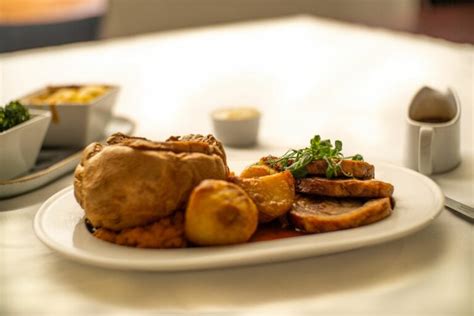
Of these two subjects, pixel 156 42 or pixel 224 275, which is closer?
pixel 224 275

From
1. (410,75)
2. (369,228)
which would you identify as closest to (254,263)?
(369,228)

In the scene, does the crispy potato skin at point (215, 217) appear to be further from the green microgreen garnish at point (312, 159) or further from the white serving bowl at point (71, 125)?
the white serving bowl at point (71, 125)

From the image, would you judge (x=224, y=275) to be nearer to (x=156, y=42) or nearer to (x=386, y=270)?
(x=386, y=270)

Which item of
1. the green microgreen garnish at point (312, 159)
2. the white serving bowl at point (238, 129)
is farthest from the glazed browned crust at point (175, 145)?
the white serving bowl at point (238, 129)

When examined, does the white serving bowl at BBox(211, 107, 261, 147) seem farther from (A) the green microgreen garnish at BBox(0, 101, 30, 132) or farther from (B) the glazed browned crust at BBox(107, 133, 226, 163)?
(B) the glazed browned crust at BBox(107, 133, 226, 163)

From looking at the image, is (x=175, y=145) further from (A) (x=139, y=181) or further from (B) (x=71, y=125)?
(B) (x=71, y=125)

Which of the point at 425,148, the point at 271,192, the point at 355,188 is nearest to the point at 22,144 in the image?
the point at 271,192

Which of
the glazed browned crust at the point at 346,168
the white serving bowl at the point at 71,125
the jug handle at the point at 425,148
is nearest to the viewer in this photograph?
the glazed browned crust at the point at 346,168
